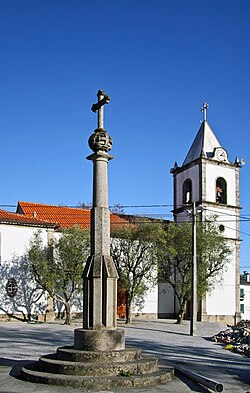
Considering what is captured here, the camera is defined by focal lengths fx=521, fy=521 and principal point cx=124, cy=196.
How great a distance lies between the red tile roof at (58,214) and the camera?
125 feet

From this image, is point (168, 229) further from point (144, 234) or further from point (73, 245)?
point (73, 245)

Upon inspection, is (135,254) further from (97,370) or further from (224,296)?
(97,370)

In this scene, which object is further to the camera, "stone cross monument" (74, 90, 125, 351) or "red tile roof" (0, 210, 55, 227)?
"red tile roof" (0, 210, 55, 227)

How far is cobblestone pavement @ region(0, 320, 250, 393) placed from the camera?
9.44 m

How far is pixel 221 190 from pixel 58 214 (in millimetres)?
13696

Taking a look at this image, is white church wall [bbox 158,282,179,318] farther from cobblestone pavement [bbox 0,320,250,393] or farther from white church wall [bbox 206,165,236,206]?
cobblestone pavement [bbox 0,320,250,393]

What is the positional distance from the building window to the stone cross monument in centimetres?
2080

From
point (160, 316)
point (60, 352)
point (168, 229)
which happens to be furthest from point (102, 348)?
point (160, 316)

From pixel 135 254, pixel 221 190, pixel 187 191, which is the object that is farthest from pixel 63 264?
pixel 221 190

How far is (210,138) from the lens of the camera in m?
44.5

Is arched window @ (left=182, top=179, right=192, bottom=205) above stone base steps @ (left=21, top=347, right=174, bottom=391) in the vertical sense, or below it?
above

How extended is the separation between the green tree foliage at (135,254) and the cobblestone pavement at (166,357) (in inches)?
284

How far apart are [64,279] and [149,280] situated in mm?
6264

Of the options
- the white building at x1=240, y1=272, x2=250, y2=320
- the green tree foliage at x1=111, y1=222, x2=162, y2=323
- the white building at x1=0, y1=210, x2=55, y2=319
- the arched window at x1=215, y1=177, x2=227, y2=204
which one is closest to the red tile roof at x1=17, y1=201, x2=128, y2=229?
the green tree foliage at x1=111, y1=222, x2=162, y2=323
